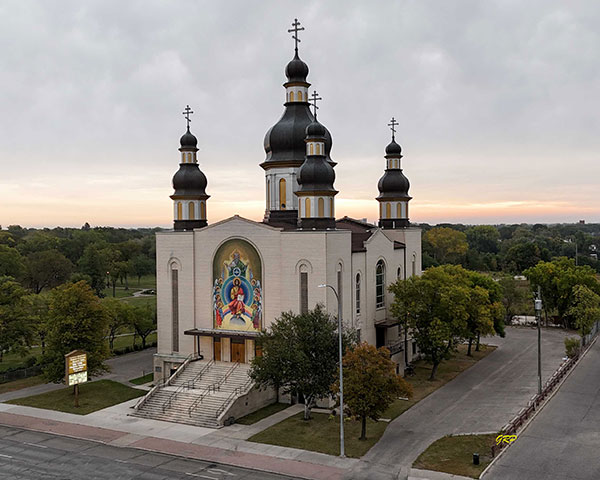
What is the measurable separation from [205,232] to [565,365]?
31.1 meters

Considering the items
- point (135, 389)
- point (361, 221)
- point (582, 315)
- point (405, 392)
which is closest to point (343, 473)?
point (405, 392)

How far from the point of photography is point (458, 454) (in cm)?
3064

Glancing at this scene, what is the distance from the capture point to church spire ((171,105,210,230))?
48375 mm

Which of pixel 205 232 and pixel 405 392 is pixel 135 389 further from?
pixel 405 392

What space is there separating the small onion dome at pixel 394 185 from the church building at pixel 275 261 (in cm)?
409

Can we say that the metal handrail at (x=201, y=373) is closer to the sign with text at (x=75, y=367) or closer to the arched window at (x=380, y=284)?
the sign with text at (x=75, y=367)

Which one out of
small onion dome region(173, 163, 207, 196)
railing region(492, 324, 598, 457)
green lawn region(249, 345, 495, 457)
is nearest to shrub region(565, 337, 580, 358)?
railing region(492, 324, 598, 457)

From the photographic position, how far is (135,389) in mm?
45750

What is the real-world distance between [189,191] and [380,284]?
17.5 meters

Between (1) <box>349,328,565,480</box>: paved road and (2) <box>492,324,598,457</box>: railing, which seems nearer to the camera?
(1) <box>349,328,565,480</box>: paved road

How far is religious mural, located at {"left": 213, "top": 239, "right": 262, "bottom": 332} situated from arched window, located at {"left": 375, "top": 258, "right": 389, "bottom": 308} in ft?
36.2

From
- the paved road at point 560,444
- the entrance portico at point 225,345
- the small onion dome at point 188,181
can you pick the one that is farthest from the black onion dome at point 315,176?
the paved road at point 560,444

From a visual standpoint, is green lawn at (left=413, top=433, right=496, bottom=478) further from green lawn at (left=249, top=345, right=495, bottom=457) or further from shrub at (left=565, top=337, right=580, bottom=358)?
shrub at (left=565, top=337, right=580, bottom=358)

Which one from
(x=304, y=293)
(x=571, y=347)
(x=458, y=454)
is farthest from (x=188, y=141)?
(x=571, y=347)
